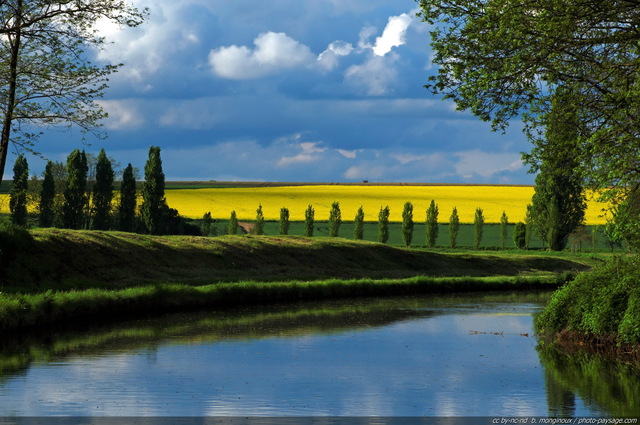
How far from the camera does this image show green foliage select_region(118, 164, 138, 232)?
103 m

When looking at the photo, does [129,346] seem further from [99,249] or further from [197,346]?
[99,249]

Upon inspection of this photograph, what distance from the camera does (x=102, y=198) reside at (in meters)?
104

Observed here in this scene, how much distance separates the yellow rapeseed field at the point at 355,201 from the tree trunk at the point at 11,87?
271 feet

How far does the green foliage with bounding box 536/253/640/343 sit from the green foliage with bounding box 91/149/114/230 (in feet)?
267

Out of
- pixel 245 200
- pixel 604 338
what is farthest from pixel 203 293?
pixel 245 200

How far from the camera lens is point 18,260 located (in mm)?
41812

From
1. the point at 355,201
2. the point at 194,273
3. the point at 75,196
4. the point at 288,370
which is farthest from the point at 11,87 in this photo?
the point at 355,201

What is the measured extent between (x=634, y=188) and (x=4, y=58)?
73.0 feet

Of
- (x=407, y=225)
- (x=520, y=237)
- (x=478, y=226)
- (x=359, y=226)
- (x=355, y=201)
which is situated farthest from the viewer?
(x=355, y=201)

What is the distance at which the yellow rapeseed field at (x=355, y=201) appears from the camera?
120875 millimetres

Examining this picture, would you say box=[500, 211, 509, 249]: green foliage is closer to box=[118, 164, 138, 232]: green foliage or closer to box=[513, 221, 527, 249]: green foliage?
box=[513, 221, 527, 249]: green foliage

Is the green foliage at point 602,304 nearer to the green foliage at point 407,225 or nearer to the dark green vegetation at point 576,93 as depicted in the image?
the dark green vegetation at point 576,93

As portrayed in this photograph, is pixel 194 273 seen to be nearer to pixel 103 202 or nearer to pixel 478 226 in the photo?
pixel 103 202

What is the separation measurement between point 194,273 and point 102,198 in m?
55.6
